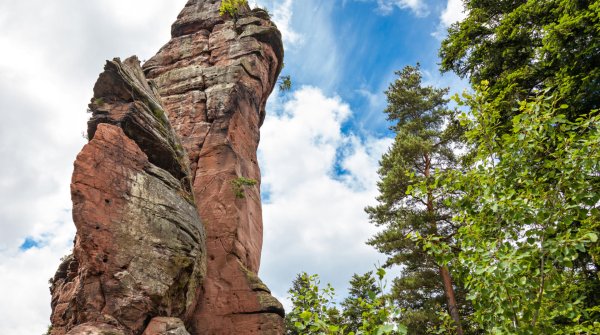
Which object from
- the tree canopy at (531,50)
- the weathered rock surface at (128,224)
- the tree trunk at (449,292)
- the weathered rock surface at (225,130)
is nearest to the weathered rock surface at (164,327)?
the weathered rock surface at (128,224)

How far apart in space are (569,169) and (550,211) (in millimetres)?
613

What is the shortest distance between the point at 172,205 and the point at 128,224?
1.87m

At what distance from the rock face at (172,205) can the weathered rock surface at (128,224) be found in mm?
35

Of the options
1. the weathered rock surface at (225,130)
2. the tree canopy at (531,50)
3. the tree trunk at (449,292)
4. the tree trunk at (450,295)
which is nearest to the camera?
the tree canopy at (531,50)

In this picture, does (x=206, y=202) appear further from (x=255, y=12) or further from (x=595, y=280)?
(x=255, y=12)

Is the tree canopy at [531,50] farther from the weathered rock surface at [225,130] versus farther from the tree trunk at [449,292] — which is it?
the weathered rock surface at [225,130]

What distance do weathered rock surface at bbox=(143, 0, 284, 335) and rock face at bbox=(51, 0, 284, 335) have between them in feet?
0.18

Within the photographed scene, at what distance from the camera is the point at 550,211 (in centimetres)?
Result: 527

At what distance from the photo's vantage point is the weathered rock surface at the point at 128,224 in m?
11.0

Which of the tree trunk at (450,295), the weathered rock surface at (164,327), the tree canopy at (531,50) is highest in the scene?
the tree canopy at (531,50)

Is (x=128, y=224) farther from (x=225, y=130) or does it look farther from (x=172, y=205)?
(x=225, y=130)

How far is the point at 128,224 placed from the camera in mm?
12133

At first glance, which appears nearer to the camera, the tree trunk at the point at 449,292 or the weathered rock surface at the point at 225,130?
the weathered rock surface at the point at 225,130

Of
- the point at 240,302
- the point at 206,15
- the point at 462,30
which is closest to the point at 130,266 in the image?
the point at 240,302
